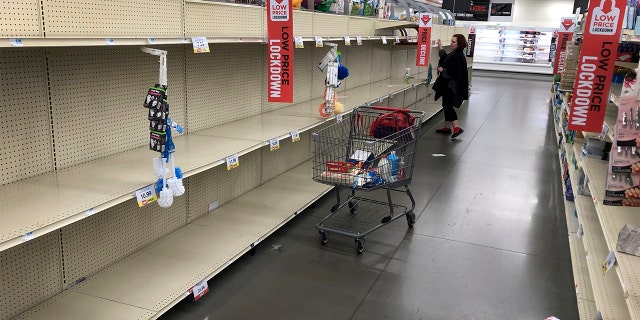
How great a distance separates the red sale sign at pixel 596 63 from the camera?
347cm

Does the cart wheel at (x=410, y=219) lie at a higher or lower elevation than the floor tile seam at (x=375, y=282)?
higher

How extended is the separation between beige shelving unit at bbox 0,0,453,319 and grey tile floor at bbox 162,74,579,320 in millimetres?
258

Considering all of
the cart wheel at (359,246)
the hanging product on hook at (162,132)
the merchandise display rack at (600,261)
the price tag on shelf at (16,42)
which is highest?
the price tag on shelf at (16,42)

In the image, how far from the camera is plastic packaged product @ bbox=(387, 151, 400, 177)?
423cm

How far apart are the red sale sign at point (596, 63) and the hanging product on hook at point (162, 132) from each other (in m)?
2.76

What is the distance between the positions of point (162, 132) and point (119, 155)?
86 cm

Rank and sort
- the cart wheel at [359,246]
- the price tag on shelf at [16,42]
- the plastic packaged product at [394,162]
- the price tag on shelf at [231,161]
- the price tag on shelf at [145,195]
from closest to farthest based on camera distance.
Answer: the price tag on shelf at [16,42] < the price tag on shelf at [145,195] < the price tag on shelf at [231,161] < the cart wheel at [359,246] < the plastic packaged product at [394,162]

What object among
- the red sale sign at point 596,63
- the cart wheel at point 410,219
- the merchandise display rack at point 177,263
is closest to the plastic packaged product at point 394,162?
the cart wheel at point 410,219

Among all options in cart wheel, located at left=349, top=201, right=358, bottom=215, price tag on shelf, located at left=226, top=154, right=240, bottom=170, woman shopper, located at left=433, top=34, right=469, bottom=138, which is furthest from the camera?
woman shopper, located at left=433, top=34, right=469, bottom=138

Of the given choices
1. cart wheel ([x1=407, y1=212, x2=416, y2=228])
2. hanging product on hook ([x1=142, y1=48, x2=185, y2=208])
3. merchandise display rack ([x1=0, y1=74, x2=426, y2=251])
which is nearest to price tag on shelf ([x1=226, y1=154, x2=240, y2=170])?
merchandise display rack ([x1=0, y1=74, x2=426, y2=251])

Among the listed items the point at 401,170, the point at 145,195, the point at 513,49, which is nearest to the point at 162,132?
the point at 145,195

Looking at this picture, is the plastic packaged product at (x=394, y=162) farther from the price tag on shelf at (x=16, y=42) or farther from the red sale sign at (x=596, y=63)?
the price tag on shelf at (x=16, y=42)

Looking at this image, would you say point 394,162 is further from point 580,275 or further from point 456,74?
point 456,74

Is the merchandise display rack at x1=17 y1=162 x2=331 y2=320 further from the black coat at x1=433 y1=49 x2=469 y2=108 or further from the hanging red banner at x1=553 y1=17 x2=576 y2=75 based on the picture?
the hanging red banner at x1=553 y1=17 x2=576 y2=75
